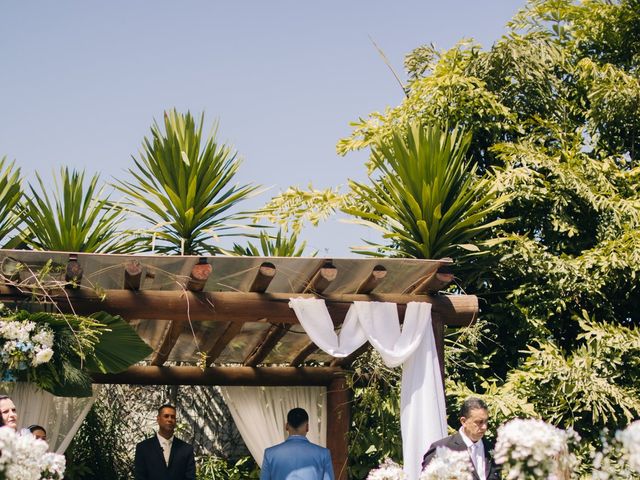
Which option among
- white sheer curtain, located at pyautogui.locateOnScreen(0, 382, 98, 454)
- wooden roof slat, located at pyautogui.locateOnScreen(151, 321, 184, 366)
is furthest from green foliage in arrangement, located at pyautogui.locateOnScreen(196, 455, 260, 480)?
white sheer curtain, located at pyautogui.locateOnScreen(0, 382, 98, 454)

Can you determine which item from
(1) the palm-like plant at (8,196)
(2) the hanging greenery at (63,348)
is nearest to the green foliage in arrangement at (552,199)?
(2) the hanging greenery at (63,348)

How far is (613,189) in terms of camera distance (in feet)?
38.5

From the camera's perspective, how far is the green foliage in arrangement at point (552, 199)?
10.7 m

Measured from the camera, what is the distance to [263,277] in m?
6.98

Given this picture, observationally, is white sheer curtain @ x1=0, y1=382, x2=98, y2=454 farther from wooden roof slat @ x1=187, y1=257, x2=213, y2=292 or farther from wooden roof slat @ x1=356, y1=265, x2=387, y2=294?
wooden roof slat @ x1=356, y1=265, x2=387, y2=294

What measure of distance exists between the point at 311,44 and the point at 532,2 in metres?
5.13

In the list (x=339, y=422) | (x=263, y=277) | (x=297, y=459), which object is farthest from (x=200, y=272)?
(x=339, y=422)

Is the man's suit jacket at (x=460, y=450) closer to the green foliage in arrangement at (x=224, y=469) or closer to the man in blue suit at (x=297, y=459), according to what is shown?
the man in blue suit at (x=297, y=459)

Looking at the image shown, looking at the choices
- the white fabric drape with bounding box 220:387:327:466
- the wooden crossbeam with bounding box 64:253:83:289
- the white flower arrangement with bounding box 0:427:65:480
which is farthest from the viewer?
the white fabric drape with bounding box 220:387:327:466

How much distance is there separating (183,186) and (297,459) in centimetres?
272

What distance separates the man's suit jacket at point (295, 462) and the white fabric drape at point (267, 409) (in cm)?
353

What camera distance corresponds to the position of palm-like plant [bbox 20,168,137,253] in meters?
7.88

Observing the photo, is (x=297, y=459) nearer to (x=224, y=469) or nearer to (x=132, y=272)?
(x=132, y=272)

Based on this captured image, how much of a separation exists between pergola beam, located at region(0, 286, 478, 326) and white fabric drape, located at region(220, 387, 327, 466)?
2807 millimetres
